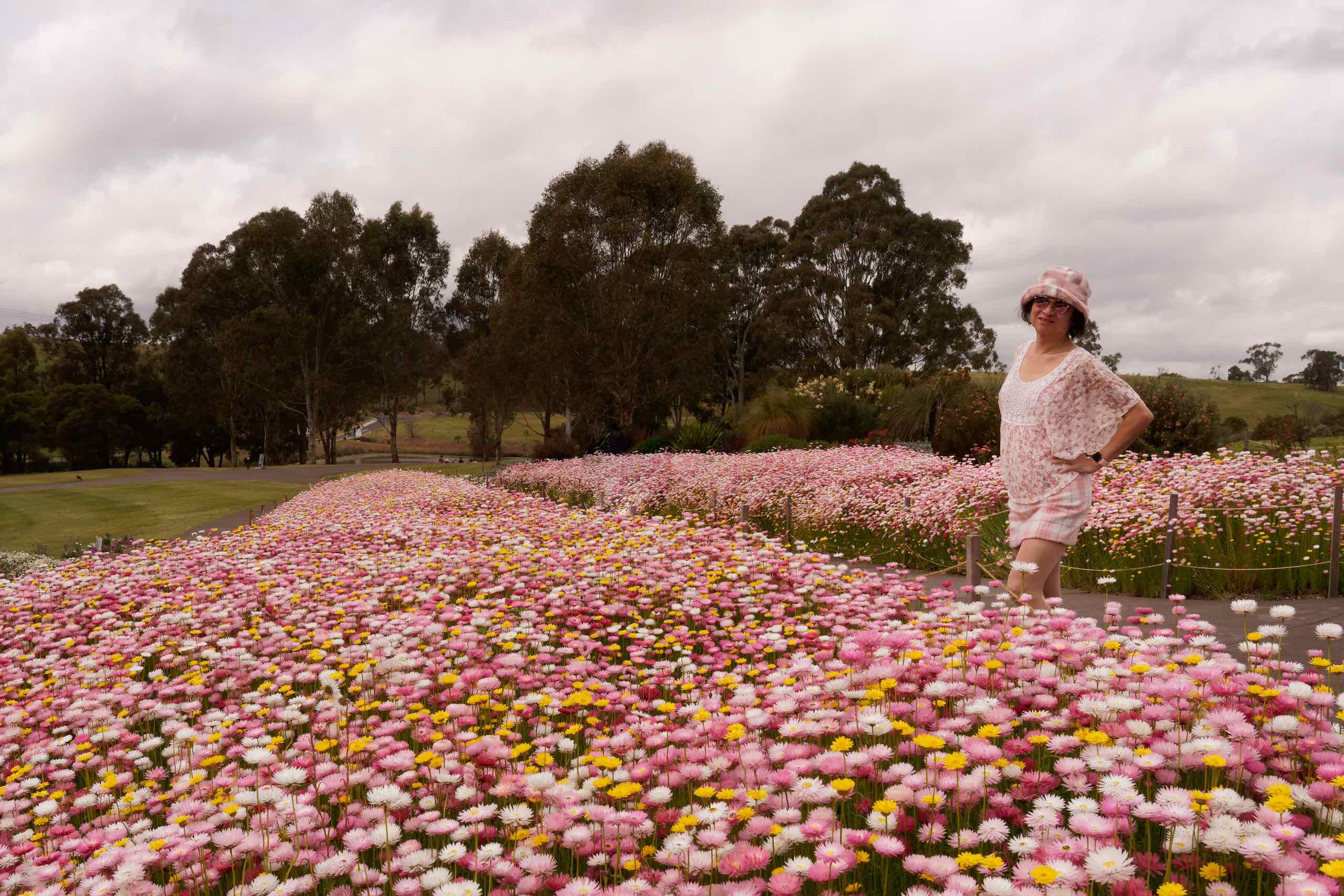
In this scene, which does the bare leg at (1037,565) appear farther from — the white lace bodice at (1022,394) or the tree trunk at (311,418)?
the tree trunk at (311,418)

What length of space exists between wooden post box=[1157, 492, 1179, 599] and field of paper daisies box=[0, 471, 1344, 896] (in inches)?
88.8

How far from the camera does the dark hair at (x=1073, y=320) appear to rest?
407 centimetres

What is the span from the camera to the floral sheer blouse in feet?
13.0

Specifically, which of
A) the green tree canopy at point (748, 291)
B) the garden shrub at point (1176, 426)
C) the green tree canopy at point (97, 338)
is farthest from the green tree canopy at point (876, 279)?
the green tree canopy at point (97, 338)

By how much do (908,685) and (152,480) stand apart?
37409mm

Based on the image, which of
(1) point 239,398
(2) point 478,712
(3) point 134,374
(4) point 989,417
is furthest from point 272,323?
(2) point 478,712

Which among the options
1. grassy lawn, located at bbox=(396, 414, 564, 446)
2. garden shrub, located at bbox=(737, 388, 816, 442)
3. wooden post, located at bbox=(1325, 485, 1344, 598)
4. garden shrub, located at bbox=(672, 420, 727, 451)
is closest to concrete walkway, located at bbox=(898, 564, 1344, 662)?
wooden post, located at bbox=(1325, 485, 1344, 598)

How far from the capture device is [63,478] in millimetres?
36594

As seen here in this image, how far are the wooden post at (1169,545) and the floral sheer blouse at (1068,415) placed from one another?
12.7 feet

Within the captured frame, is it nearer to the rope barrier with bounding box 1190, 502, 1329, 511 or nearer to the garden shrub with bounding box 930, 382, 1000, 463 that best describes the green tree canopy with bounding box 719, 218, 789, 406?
the garden shrub with bounding box 930, 382, 1000, 463

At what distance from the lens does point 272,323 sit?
144ft

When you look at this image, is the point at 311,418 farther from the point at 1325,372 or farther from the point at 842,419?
the point at 1325,372

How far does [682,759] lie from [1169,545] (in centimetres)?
624

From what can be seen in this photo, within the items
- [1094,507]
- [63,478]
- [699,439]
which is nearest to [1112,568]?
[1094,507]
